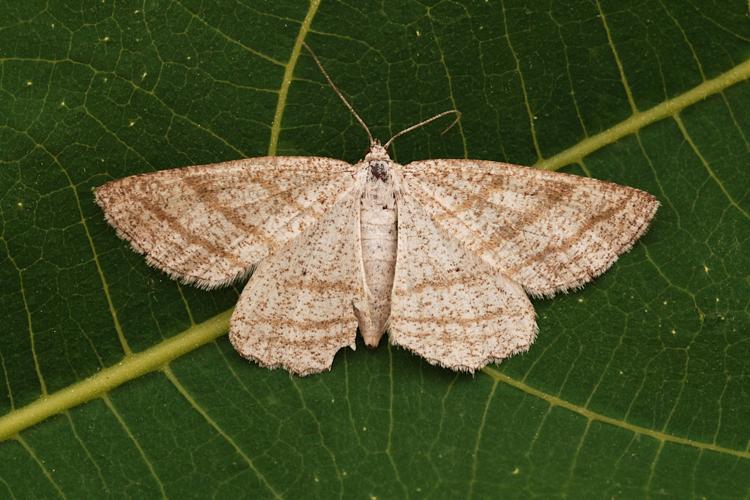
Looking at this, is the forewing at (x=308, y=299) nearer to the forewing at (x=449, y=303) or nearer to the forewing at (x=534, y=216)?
the forewing at (x=449, y=303)

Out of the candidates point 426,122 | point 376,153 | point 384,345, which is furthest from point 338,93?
point 384,345

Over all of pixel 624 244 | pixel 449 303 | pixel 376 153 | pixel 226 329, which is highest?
pixel 376 153

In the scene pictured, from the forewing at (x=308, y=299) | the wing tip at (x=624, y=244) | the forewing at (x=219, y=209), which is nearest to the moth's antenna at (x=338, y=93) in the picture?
the forewing at (x=219, y=209)

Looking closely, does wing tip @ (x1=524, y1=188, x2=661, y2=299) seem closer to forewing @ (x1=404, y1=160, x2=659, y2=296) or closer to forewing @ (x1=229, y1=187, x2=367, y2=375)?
forewing @ (x1=404, y1=160, x2=659, y2=296)

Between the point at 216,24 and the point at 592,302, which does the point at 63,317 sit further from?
the point at 592,302

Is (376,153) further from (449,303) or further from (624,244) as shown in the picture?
(624,244)
